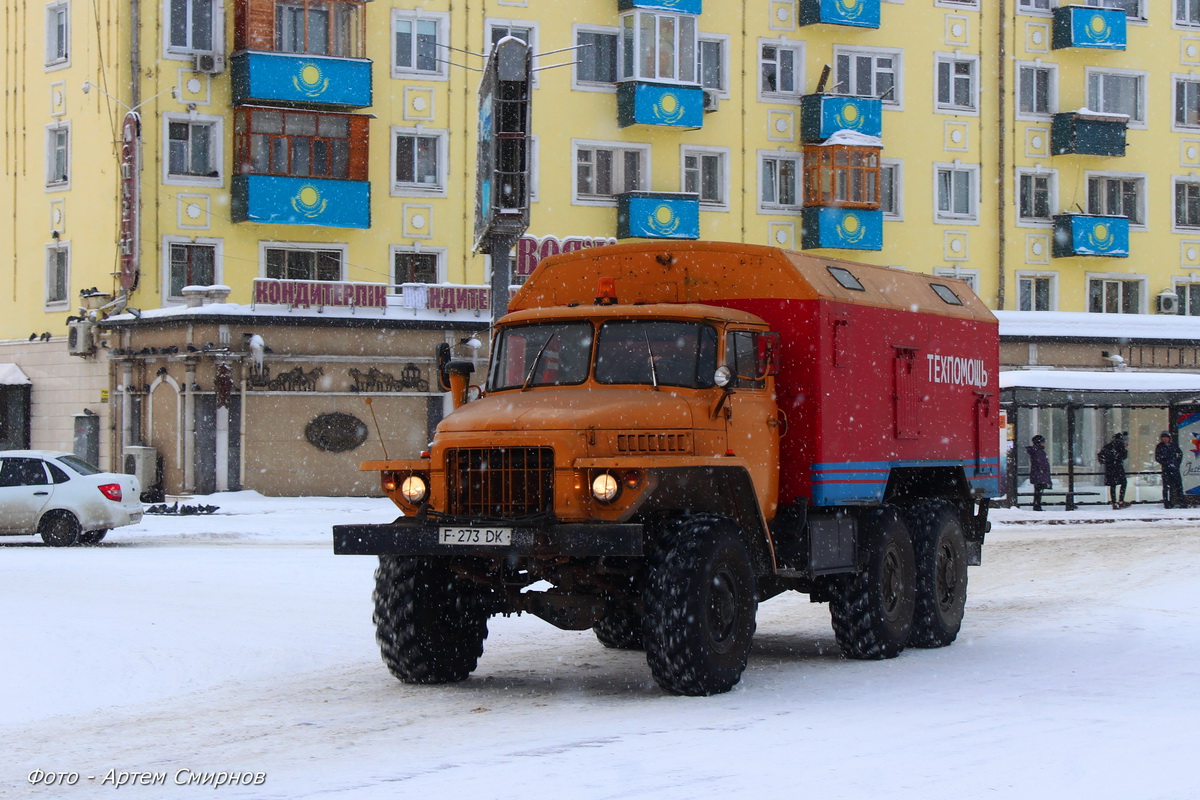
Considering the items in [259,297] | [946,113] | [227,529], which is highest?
[946,113]

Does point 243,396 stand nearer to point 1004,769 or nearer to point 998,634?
point 998,634

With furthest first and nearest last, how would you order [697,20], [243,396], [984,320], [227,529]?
[697,20]
[243,396]
[227,529]
[984,320]

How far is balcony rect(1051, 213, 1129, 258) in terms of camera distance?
47688 millimetres

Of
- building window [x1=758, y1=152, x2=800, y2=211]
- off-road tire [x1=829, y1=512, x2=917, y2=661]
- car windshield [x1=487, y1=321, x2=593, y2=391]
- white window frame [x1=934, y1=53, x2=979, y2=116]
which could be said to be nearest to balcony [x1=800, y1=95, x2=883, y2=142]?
building window [x1=758, y1=152, x2=800, y2=211]

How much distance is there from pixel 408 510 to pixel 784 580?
3.18 metres

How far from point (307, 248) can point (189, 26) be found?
18.5ft

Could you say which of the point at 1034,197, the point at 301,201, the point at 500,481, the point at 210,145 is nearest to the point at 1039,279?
the point at 1034,197

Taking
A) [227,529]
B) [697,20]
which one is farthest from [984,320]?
[697,20]

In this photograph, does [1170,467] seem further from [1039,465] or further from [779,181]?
[779,181]

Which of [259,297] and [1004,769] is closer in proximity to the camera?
[1004,769]

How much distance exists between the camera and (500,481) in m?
11.2

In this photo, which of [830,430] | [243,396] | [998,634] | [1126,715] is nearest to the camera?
[1126,715]

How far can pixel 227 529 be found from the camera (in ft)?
98.7

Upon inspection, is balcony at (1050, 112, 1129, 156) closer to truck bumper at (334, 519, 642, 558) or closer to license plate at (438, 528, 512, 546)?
truck bumper at (334, 519, 642, 558)
